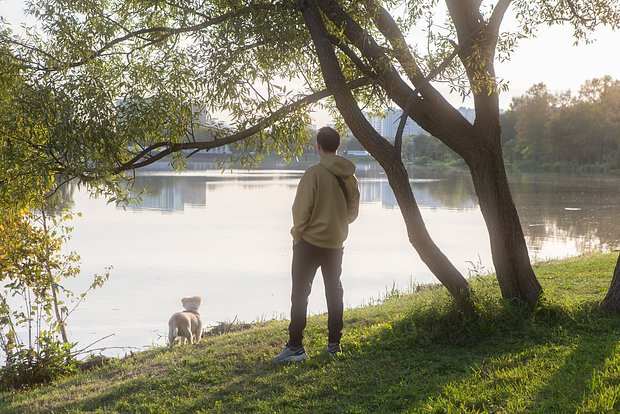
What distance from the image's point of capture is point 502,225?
7062mm

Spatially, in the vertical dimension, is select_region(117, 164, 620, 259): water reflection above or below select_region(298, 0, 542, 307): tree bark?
below

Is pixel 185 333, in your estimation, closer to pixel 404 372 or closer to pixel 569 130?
pixel 404 372

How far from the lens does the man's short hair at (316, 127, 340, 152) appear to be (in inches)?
232

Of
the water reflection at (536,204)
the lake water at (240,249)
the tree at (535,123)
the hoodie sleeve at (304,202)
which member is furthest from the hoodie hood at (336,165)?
the tree at (535,123)

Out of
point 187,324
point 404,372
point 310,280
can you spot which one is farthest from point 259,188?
point 404,372

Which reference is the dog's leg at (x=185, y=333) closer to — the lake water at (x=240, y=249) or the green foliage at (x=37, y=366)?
the green foliage at (x=37, y=366)

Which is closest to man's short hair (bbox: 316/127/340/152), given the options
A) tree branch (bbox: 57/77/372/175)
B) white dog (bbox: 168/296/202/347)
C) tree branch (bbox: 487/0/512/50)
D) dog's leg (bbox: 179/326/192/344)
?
tree branch (bbox: 57/77/372/175)

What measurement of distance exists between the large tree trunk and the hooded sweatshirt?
6.36 ft

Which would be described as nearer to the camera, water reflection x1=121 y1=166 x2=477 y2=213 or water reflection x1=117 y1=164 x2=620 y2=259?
water reflection x1=117 y1=164 x2=620 y2=259

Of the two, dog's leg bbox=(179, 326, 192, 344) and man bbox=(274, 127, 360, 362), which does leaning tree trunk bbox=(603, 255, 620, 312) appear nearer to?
man bbox=(274, 127, 360, 362)

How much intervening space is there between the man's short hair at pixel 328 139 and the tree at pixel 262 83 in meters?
0.90

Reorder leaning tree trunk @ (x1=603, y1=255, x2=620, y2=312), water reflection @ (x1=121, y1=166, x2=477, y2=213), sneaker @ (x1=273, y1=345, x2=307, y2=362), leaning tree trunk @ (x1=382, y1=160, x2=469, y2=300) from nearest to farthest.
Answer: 1. sneaker @ (x1=273, y1=345, x2=307, y2=362)
2. leaning tree trunk @ (x1=382, y1=160, x2=469, y2=300)
3. leaning tree trunk @ (x1=603, y1=255, x2=620, y2=312)
4. water reflection @ (x1=121, y1=166, x2=477, y2=213)

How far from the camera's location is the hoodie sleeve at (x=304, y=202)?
Result: 225 inches

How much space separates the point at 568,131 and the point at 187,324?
72675 mm
